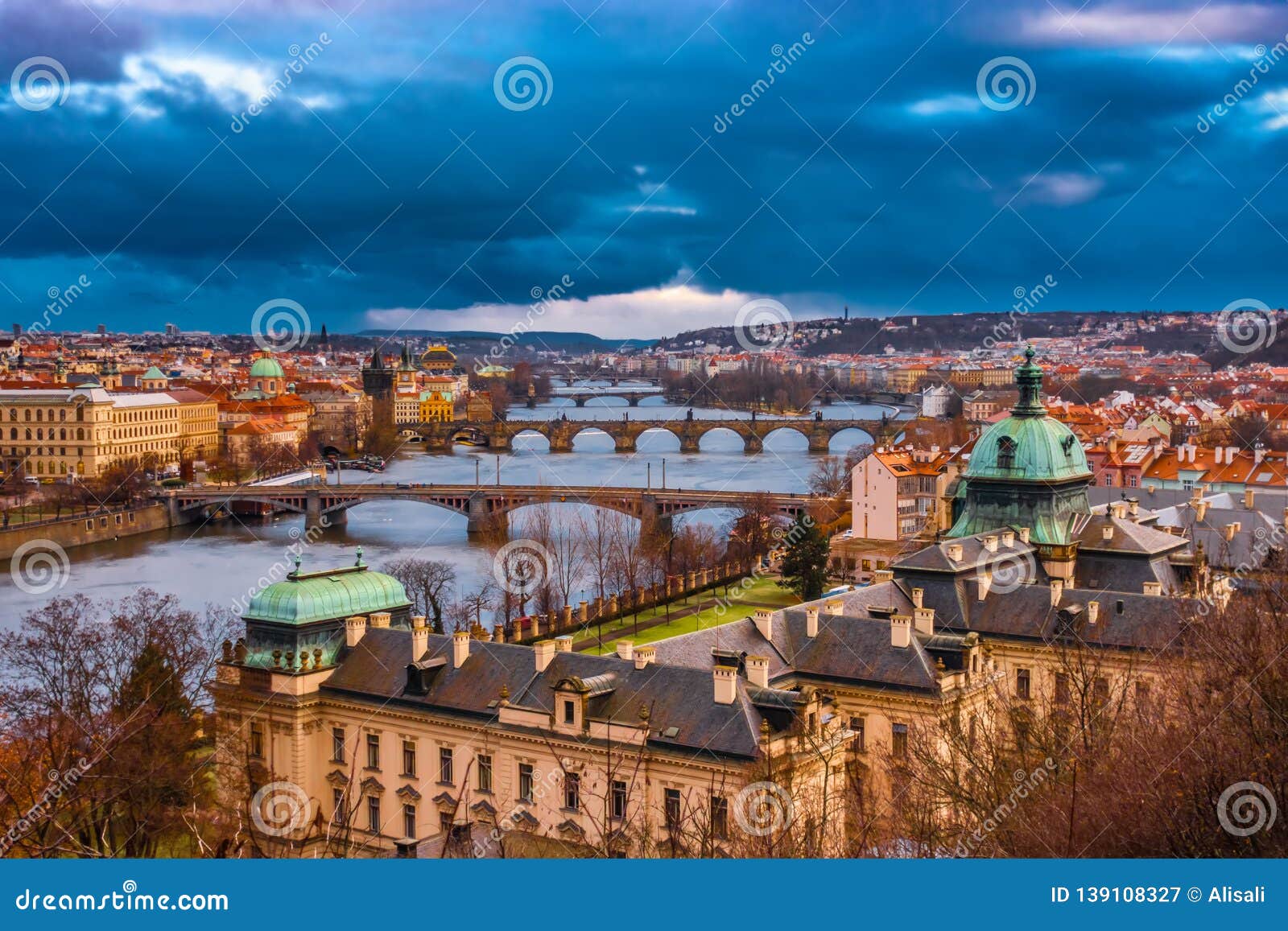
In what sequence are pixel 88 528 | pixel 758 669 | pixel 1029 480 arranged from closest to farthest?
pixel 758 669
pixel 1029 480
pixel 88 528

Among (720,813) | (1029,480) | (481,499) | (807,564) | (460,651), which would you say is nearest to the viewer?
(720,813)

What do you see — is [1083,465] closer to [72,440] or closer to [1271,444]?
[1271,444]

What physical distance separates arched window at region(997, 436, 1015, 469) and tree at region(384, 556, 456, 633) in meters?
12.8

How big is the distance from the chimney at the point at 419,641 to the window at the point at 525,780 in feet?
8.42

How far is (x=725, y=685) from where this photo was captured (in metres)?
17.4

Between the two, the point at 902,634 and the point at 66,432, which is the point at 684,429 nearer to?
the point at 66,432

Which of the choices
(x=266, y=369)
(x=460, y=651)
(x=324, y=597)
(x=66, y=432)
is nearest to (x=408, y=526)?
(x=66, y=432)

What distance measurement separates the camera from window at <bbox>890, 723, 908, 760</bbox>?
60.5 feet

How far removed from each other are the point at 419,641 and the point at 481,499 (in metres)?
37.4

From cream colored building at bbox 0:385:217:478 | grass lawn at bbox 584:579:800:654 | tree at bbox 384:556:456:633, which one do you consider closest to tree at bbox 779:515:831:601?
grass lawn at bbox 584:579:800:654

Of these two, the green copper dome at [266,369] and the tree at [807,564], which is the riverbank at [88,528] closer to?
the tree at [807,564]

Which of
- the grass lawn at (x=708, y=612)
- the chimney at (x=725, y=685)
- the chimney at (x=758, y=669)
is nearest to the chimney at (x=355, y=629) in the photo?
the chimney at (x=758, y=669)

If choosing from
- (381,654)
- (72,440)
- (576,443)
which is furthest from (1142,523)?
(576,443)

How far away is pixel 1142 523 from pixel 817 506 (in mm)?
22447
